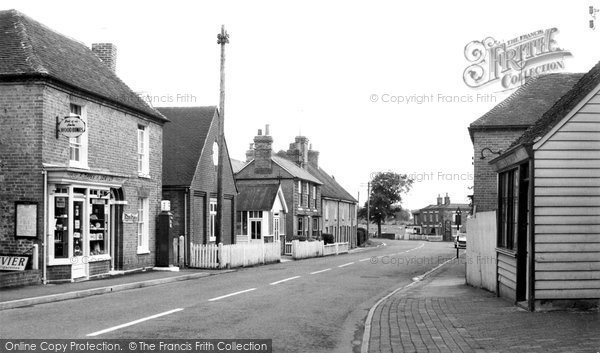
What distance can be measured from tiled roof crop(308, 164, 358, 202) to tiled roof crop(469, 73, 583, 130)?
34.6m

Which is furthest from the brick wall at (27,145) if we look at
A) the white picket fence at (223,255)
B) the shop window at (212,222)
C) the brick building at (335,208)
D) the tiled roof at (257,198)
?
the brick building at (335,208)

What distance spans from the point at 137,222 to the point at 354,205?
52.8m

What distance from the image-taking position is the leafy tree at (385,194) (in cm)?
12656

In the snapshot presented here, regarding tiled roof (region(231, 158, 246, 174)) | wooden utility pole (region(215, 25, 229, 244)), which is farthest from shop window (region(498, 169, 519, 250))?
tiled roof (region(231, 158, 246, 174))

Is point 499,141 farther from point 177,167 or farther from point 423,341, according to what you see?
point 423,341

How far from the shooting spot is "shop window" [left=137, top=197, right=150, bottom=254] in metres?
25.1

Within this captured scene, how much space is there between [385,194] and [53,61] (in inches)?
4317

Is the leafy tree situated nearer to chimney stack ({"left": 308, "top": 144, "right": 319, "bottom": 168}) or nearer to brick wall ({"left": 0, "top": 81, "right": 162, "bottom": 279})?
chimney stack ({"left": 308, "top": 144, "right": 319, "bottom": 168})

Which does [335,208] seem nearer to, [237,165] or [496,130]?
[237,165]

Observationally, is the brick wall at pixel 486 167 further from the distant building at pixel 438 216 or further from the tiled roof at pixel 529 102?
the distant building at pixel 438 216

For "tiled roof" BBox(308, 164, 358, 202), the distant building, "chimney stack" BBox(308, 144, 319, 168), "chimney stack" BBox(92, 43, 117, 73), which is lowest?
the distant building

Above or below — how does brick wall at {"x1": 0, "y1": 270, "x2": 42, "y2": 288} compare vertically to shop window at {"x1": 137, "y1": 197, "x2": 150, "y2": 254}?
below

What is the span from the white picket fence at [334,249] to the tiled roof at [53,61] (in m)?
25.5

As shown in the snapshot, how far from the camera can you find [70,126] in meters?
19.1
